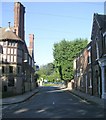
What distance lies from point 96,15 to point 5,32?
1639cm

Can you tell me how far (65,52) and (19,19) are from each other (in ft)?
86.3

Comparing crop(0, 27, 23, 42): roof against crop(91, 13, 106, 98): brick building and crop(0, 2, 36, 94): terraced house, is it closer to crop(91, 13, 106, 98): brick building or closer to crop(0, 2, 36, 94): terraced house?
crop(0, 2, 36, 94): terraced house

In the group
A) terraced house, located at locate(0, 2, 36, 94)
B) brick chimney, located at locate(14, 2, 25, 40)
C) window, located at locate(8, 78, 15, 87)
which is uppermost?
brick chimney, located at locate(14, 2, 25, 40)

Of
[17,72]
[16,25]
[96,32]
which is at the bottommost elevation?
[17,72]

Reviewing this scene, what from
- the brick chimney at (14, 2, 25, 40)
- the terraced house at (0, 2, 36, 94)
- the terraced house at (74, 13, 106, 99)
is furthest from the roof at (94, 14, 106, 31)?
the brick chimney at (14, 2, 25, 40)

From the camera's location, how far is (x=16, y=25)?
172ft

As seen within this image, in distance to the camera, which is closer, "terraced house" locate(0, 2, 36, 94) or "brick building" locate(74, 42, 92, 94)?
"brick building" locate(74, 42, 92, 94)

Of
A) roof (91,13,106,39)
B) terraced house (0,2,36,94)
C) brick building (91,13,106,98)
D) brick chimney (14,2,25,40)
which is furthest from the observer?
brick chimney (14,2,25,40)

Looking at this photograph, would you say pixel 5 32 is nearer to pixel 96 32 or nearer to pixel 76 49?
pixel 96 32

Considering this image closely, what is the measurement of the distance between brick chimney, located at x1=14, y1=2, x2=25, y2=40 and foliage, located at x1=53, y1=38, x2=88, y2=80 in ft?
76.8

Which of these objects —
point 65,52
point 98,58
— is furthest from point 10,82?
point 65,52

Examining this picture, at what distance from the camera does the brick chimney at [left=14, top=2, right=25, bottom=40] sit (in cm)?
5224

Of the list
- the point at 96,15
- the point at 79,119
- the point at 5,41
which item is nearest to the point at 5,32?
the point at 5,41

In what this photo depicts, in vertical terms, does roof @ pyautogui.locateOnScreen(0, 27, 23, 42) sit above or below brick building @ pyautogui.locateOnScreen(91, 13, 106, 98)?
above
